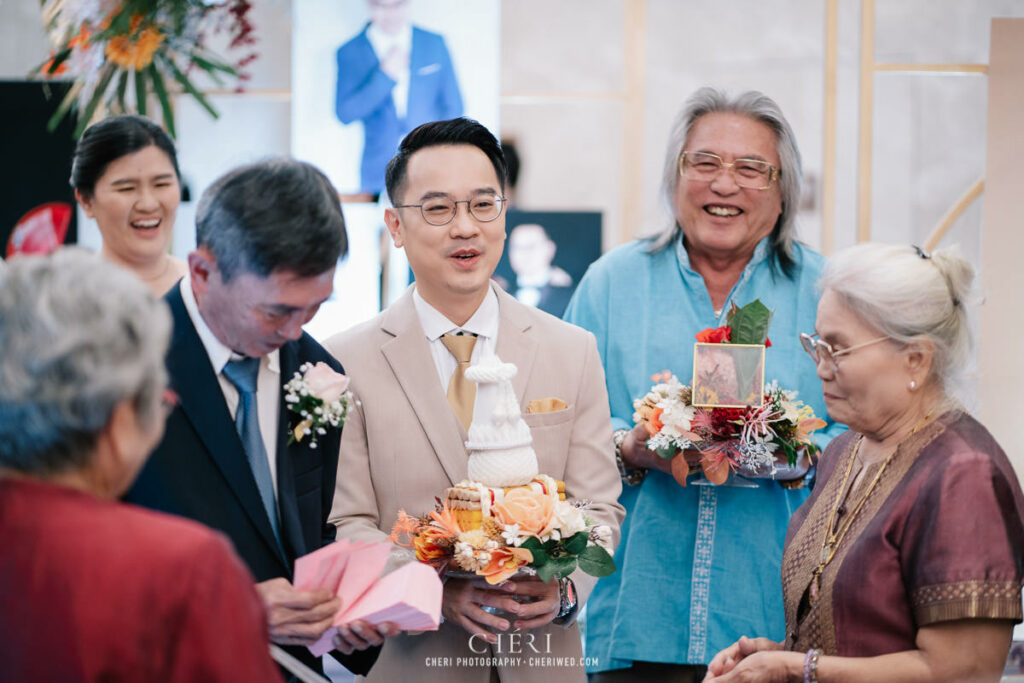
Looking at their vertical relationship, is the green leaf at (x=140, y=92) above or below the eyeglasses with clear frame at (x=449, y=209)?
above

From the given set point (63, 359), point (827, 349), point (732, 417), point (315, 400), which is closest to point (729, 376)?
point (732, 417)

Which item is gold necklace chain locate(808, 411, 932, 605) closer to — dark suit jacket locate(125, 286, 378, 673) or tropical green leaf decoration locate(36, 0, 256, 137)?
dark suit jacket locate(125, 286, 378, 673)

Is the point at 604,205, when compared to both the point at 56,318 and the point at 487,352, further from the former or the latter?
the point at 56,318

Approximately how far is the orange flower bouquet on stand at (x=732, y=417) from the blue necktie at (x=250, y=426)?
1.16 meters

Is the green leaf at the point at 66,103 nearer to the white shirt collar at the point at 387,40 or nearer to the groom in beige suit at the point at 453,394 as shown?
the white shirt collar at the point at 387,40

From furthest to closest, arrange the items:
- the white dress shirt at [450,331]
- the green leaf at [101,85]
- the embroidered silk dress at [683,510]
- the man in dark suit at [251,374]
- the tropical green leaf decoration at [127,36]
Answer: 1. the green leaf at [101,85]
2. the tropical green leaf decoration at [127,36]
3. the embroidered silk dress at [683,510]
4. the white dress shirt at [450,331]
5. the man in dark suit at [251,374]

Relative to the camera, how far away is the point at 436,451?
255 cm

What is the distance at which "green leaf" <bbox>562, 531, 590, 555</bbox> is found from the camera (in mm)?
2254

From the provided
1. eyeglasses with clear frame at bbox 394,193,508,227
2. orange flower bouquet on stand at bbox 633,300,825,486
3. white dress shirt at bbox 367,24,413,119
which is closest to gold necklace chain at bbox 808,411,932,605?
orange flower bouquet on stand at bbox 633,300,825,486

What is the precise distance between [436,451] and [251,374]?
2.09 ft

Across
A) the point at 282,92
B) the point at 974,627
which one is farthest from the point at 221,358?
the point at 282,92

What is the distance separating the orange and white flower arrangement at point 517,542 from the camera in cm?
220

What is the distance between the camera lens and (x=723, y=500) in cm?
310

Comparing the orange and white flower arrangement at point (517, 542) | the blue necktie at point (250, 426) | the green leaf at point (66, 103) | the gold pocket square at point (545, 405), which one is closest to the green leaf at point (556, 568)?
the orange and white flower arrangement at point (517, 542)
